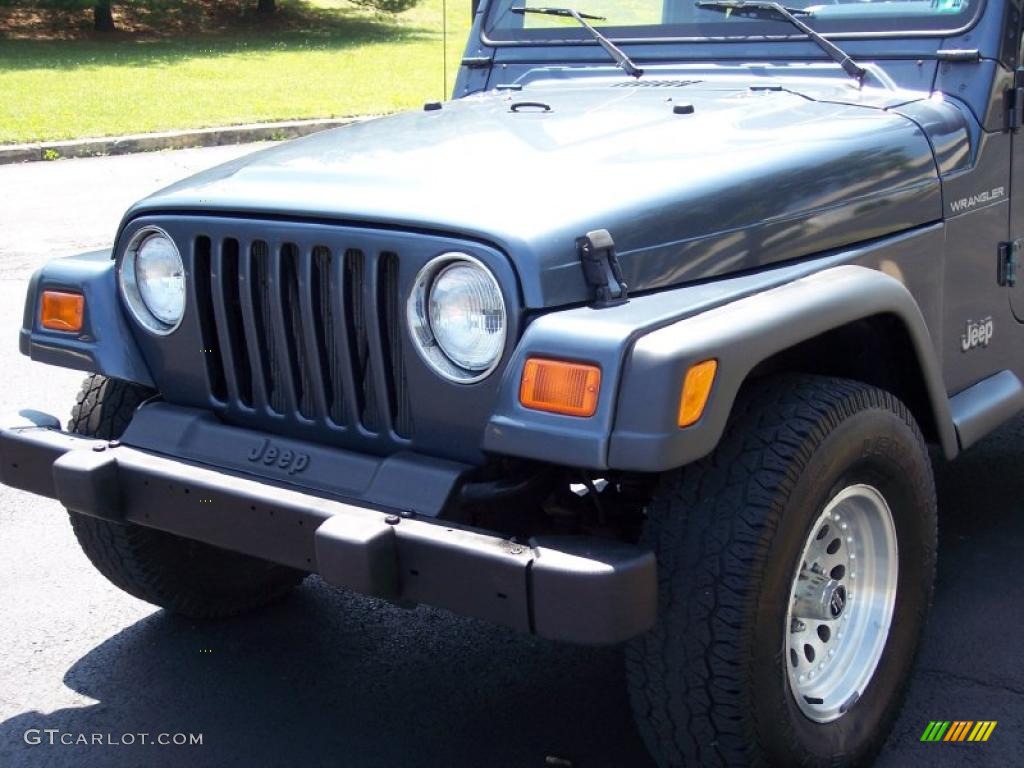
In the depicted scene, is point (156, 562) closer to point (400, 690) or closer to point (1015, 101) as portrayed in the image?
point (400, 690)

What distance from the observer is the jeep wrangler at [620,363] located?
2.36 meters

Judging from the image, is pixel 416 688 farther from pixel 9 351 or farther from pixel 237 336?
pixel 9 351

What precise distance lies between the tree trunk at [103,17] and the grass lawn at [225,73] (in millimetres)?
451

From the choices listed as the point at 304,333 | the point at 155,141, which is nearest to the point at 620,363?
the point at 304,333

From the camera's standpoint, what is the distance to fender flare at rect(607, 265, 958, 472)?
2.22m

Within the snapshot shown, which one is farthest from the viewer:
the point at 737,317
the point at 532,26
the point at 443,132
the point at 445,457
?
the point at 532,26

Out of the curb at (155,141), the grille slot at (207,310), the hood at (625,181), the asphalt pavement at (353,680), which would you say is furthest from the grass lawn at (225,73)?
the grille slot at (207,310)

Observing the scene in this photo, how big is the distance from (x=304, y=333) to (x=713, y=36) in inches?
65.0

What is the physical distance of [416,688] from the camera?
131 inches

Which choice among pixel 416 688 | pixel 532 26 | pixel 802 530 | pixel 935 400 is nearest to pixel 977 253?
pixel 935 400

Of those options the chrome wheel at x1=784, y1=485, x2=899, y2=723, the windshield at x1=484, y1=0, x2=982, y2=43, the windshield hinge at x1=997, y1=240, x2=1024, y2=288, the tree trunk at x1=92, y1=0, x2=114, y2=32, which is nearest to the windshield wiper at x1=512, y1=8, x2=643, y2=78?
the windshield at x1=484, y1=0, x2=982, y2=43

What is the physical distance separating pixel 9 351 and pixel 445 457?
437 centimetres

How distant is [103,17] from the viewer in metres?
24.0

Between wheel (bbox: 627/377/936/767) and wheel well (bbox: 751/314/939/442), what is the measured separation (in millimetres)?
193
